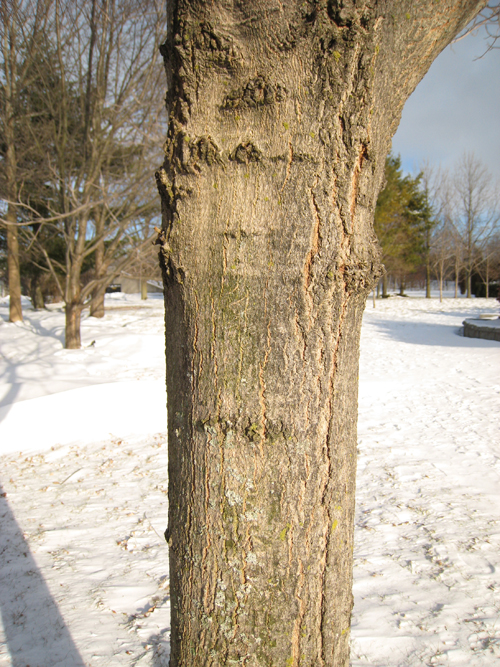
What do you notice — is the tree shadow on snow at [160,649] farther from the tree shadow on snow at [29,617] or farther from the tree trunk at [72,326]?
the tree trunk at [72,326]

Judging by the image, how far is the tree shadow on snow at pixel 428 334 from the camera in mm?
12062

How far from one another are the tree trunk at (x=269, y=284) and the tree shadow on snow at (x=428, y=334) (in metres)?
11.6

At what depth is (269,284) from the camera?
103cm

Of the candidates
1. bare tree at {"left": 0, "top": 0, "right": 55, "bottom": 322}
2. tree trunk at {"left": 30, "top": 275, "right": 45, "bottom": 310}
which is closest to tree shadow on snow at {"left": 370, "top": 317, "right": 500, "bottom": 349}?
bare tree at {"left": 0, "top": 0, "right": 55, "bottom": 322}

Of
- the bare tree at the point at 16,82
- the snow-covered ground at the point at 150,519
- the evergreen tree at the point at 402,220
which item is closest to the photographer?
the snow-covered ground at the point at 150,519

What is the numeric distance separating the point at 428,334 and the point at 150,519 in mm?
12402

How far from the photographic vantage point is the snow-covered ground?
2443 mm

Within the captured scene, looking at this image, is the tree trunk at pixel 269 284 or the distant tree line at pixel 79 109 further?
the distant tree line at pixel 79 109

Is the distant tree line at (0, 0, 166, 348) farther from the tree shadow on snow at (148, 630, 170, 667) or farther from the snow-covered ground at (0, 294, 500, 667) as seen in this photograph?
the tree shadow on snow at (148, 630, 170, 667)

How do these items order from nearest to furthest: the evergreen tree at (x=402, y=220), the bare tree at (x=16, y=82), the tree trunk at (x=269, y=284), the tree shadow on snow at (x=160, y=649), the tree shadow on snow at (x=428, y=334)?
1. the tree trunk at (x=269, y=284)
2. the tree shadow on snow at (x=160, y=649)
3. the bare tree at (x=16, y=82)
4. the tree shadow on snow at (x=428, y=334)
5. the evergreen tree at (x=402, y=220)

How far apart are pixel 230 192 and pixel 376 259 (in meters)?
0.40

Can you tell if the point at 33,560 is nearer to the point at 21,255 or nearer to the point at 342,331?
the point at 342,331

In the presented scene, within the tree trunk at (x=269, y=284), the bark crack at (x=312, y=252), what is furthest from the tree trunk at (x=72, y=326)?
the bark crack at (x=312, y=252)

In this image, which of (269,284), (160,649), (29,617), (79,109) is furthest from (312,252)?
(79,109)
